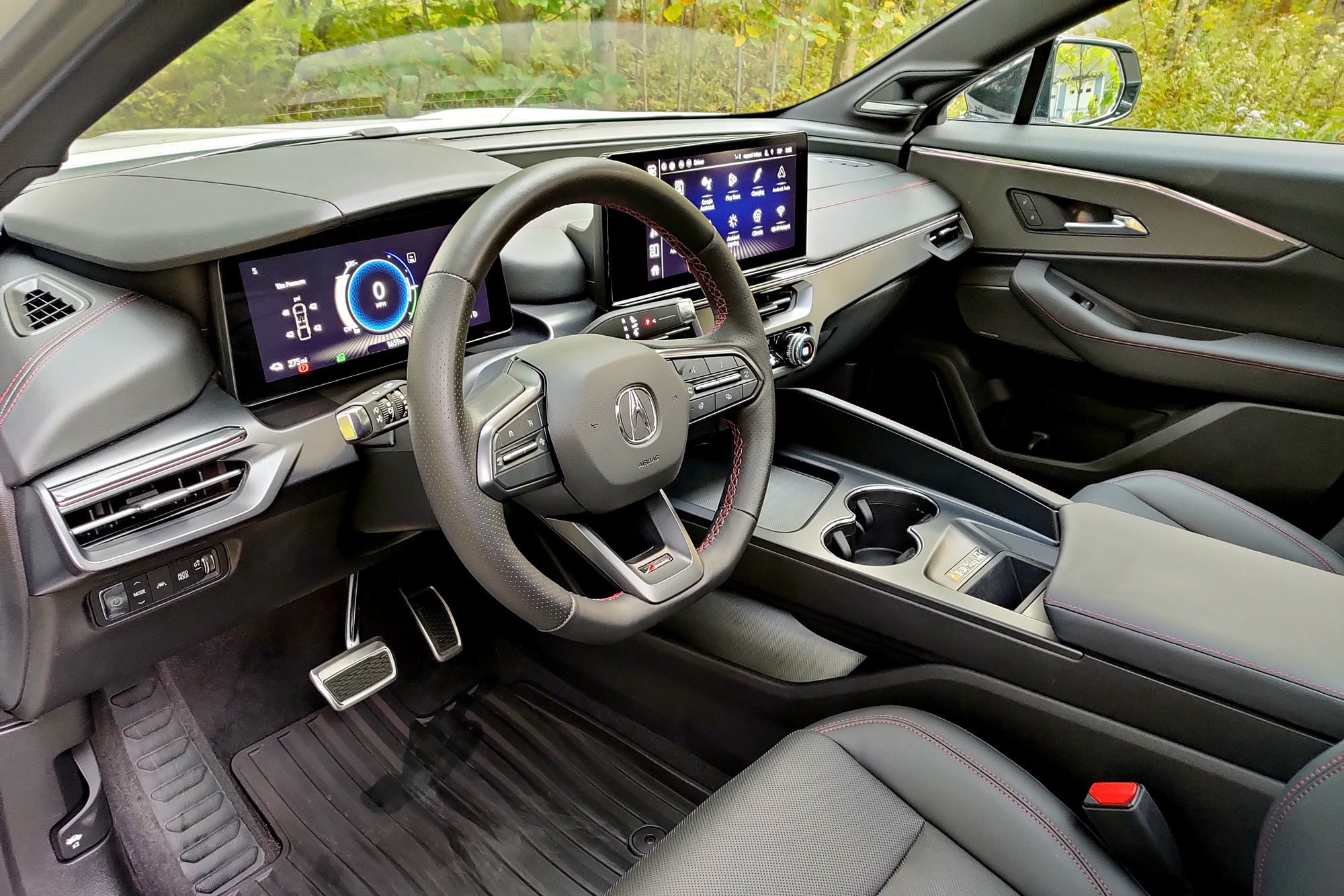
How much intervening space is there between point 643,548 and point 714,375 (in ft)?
0.83

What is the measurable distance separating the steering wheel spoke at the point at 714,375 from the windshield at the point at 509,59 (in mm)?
623

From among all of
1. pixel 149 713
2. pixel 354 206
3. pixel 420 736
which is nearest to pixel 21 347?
pixel 354 206

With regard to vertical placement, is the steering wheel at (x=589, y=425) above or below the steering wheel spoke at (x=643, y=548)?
above

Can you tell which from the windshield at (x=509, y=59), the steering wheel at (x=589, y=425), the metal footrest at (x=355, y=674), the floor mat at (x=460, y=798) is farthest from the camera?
the metal footrest at (x=355, y=674)

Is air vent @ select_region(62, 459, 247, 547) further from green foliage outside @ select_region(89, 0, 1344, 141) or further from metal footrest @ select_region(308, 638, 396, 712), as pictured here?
metal footrest @ select_region(308, 638, 396, 712)

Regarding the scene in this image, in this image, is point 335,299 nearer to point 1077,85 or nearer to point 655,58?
point 655,58

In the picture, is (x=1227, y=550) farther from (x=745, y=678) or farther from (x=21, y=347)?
(x=21, y=347)

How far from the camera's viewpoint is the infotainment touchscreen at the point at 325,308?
3.78 ft

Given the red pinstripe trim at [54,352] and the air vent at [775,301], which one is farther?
the air vent at [775,301]

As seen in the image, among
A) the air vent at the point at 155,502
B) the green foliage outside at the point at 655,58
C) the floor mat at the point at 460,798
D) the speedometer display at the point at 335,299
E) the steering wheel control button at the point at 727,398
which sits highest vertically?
the green foliage outside at the point at 655,58

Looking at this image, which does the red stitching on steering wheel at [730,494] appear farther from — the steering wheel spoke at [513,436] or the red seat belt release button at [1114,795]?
the red seat belt release button at [1114,795]

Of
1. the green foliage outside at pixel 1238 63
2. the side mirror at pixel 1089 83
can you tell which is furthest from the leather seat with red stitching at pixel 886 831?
the side mirror at pixel 1089 83

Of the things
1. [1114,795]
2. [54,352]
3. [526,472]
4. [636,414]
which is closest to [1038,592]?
[1114,795]

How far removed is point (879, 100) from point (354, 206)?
1875mm
